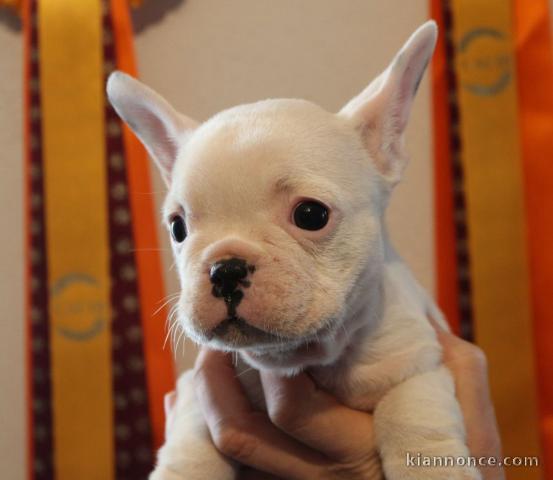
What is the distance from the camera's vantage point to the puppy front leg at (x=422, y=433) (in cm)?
89

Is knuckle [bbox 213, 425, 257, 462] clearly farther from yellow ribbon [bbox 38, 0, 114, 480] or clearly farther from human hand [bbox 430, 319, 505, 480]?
yellow ribbon [bbox 38, 0, 114, 480]

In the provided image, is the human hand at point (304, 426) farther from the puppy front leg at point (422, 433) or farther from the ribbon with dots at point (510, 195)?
the ribbon with dots at point (510, 195)

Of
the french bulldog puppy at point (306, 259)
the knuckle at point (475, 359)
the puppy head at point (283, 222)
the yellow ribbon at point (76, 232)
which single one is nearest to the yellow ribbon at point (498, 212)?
the knuckle at point (475, 359)

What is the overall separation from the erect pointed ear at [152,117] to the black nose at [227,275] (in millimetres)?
382

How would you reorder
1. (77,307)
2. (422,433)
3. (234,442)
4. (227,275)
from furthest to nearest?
(77,307) → (234,442) → (422,433) → (227,275)

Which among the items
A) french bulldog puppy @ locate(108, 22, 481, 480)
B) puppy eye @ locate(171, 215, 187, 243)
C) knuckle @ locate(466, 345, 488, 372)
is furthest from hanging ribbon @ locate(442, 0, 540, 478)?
puppy eye @ locate(171, 215, 187, 243)

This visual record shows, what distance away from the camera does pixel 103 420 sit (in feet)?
6.23

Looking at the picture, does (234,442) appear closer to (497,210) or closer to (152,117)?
(152,117)

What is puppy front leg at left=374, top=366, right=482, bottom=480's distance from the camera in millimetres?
894

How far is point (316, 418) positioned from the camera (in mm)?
1049

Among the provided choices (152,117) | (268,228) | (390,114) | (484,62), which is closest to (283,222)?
(268,228)

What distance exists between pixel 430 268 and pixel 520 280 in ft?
1.10

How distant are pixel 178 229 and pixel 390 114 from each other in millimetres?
437

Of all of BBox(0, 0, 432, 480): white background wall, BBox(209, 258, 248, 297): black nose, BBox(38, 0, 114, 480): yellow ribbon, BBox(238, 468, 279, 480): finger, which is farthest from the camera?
BBox(0, 0, 432, 480): white background wall
